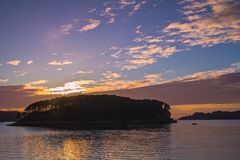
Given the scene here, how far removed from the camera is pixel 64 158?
7056 centimetres

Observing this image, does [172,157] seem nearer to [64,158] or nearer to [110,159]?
[110,159]

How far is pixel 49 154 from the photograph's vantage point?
76500mm

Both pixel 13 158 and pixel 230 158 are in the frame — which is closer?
pixel 230 158

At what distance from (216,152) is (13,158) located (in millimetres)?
43266

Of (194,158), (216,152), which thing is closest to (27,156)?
(194,158)

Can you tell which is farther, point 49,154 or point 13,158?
point 49,154

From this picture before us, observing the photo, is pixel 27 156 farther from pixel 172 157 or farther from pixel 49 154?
pixel 172 157

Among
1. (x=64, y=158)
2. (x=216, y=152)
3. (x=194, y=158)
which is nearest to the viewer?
(x=194, y=158)

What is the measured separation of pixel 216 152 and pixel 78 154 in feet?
99.1

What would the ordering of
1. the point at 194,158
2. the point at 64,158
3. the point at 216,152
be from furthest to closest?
the point at 216,152, the point at 64,158, the point at 194,158

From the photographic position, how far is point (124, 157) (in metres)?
69.5

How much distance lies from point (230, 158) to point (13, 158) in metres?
43.6

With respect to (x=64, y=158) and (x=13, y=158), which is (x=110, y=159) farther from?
(x=13, y=158)

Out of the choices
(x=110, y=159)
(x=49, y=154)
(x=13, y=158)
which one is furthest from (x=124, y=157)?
(x=13, y=158)
